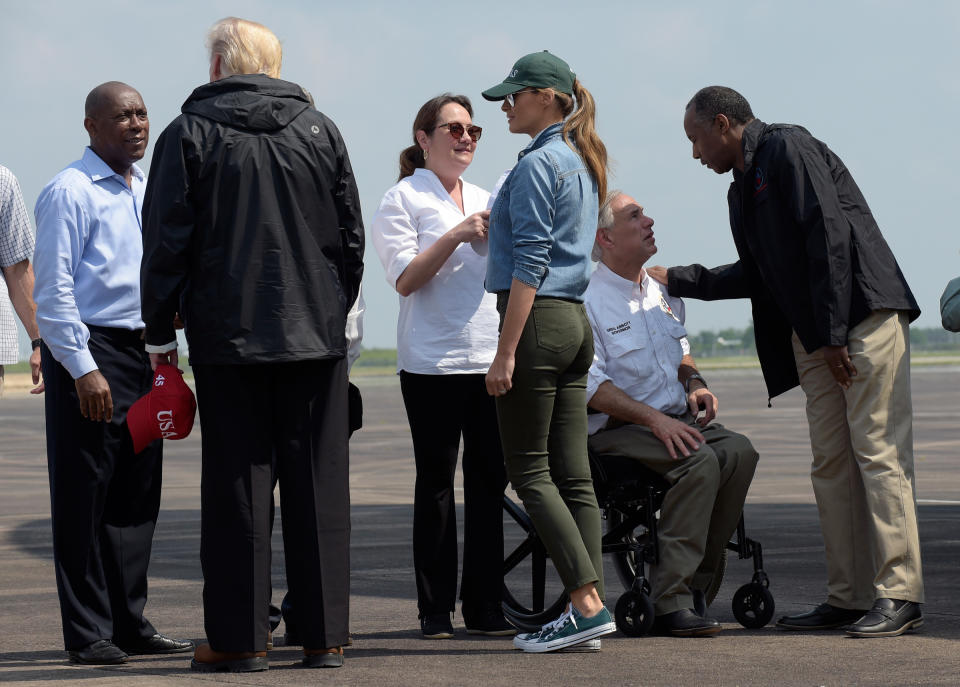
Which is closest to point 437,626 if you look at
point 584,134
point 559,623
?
A: point 559,623

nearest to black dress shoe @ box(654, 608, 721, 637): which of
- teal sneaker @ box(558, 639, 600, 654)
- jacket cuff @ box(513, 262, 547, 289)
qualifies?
teal sneaker @ box(558, 639, 600, 654)

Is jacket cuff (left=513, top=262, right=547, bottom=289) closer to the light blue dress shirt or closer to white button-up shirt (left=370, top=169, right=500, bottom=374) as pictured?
white button-up shirt (left=370, top=169, right=500, bottom=374)

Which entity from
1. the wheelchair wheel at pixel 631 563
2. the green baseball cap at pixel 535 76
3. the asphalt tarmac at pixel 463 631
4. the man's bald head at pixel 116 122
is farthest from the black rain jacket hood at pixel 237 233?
the wheelchair wheel at pixel 631 563

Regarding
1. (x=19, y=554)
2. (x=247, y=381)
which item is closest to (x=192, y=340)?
(x=247, y=381)

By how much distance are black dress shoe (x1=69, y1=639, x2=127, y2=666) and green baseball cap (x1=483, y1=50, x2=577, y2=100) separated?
2.40 m

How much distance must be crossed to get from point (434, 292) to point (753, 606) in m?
1.78

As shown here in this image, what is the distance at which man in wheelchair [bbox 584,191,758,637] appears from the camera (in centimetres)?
591

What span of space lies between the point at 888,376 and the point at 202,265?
2763mm

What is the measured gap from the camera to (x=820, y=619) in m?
6.06

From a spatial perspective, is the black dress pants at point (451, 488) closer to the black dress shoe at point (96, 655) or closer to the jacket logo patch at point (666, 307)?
the jacket logo patch at point (666, 307)

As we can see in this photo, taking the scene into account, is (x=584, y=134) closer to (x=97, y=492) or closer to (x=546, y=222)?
(x=546, y=222)

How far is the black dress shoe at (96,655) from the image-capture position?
532cm

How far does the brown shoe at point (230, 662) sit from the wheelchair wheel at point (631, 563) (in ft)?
5.24

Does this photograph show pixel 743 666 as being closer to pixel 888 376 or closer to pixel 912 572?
pixel 912 572
